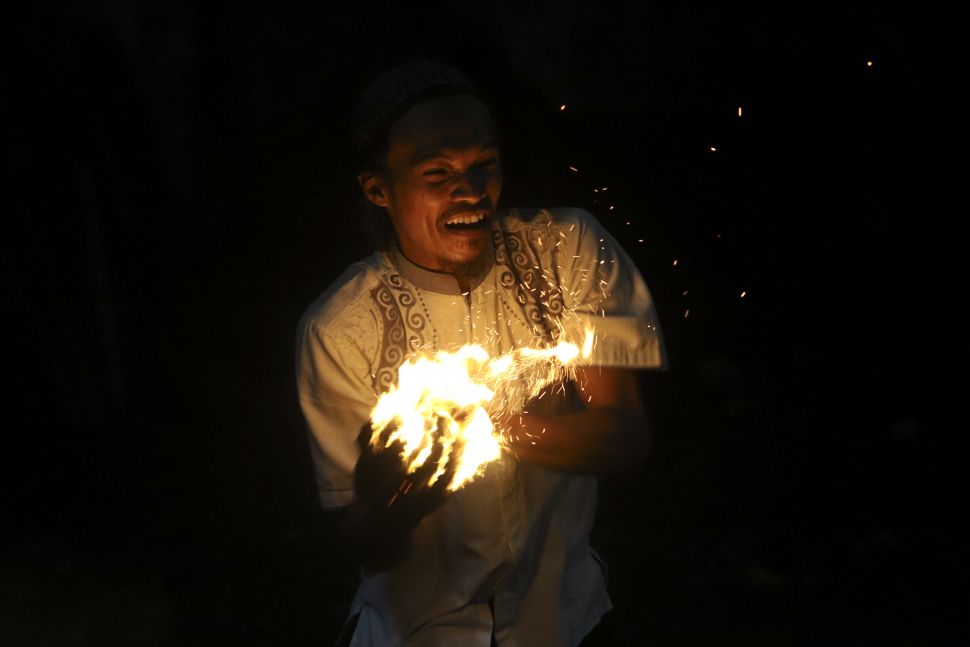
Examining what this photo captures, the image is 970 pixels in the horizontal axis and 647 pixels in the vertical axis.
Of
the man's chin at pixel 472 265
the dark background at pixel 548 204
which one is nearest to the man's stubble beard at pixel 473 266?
the man's chin at pixel 472 265

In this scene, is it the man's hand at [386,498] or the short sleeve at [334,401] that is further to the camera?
the short sleeve at [334,401]

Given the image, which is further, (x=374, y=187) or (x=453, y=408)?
(x=374, y=187)

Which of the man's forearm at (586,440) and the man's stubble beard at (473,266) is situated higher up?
the man's stubble beard at (473,266)

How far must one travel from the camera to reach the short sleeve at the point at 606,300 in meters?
2.73

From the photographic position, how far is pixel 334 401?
106 inches

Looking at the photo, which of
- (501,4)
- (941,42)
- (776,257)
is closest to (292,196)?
(501,4)

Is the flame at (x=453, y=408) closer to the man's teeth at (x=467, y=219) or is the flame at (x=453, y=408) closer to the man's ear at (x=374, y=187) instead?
the man's teeth at (x=467, y=219)

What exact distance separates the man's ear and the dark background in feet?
2.98

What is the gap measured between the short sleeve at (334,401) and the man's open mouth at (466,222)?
355 millimetres

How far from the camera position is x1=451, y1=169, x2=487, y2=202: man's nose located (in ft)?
8.61

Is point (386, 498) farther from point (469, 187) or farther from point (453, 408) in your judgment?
point (469, 187)

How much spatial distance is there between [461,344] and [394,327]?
6.9 inches

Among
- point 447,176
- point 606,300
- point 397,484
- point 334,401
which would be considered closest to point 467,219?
point 447,176

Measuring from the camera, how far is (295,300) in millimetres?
4348
